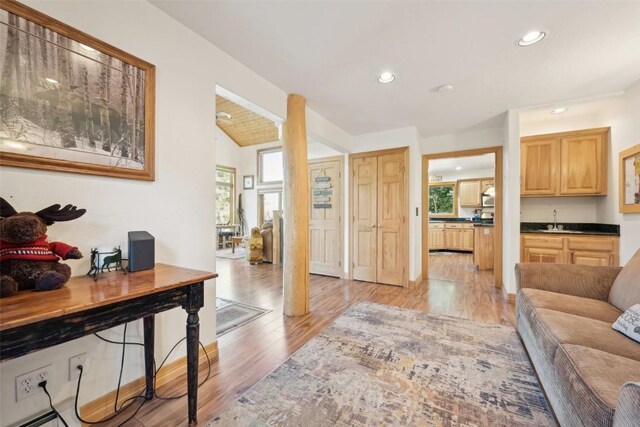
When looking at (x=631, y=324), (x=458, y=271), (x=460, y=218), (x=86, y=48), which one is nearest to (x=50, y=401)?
(x=86, y=48)

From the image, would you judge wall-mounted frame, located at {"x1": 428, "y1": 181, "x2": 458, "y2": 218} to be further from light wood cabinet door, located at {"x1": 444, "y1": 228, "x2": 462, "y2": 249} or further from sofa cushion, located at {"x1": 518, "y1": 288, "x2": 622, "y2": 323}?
sofa cushion, located at {"x1": 518, "y1": 288, "x2": 622, "y2": 323}

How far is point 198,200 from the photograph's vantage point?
6.18 ft

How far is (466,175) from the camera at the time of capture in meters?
7.66

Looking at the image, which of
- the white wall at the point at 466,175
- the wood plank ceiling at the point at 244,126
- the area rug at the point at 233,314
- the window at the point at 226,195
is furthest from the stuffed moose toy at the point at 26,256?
the white wall at the point at 466,175

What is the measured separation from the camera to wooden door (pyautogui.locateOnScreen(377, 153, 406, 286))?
3.88 metres

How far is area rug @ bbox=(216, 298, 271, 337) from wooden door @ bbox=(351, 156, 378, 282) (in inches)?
73.5

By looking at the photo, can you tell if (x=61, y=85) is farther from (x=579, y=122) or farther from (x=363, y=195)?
(x=579, y=122)

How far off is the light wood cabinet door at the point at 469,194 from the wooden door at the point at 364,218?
5017 millimetres

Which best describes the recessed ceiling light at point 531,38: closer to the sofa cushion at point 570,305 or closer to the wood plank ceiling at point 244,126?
the sofa cushion at point 570,305

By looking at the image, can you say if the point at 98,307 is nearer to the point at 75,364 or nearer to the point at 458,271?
the point at 75,364

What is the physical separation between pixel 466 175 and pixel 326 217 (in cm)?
550

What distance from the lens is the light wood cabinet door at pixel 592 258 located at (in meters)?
2.98

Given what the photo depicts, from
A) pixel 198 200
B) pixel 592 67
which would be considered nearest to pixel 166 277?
pixel 198 200

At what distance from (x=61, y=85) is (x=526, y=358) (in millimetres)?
3449
